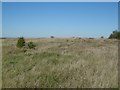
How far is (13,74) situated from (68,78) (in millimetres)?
2086

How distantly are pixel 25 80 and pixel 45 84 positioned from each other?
0.75 meters

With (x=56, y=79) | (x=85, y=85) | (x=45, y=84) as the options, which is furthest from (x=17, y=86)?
(x=85, y=85)

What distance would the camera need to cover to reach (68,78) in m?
7.84

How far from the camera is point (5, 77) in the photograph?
7.96m

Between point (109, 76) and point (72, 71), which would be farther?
point (72, 71)

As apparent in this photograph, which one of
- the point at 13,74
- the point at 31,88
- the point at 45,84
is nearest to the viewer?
the point at 31,88

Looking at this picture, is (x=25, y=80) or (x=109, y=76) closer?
(x=25, y=80)

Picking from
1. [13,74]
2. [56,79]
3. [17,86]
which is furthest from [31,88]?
[13,74]

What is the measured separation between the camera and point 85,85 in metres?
6.95

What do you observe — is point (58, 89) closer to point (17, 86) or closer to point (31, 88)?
point (31, 88)

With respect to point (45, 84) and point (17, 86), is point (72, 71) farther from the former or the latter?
point (17, 86)

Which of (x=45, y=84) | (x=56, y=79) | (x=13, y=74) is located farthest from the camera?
(x=13, y=74)

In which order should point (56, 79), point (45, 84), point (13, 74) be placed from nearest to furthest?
point (45, 84) → point (56, 79) → point (13, 74)

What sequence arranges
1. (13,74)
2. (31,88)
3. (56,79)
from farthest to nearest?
(13,74), (56,79), (31,88)
